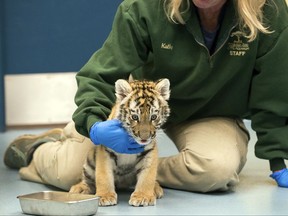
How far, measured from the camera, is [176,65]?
8.25 feet

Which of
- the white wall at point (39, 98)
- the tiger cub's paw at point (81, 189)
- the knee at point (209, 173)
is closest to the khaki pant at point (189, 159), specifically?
the knee at point (209, 173)

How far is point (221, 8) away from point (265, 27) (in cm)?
20

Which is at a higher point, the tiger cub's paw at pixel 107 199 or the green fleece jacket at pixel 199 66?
the green fleece jacket at pixel 199 66

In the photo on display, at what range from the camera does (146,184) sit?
2307 mm

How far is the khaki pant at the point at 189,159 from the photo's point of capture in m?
2.51

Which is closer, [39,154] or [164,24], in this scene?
[164,24]

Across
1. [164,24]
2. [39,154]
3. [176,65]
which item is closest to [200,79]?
[176,65]

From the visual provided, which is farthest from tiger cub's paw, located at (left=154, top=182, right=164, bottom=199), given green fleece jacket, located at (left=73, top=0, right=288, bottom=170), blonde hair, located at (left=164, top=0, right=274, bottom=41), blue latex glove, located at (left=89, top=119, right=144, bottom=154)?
blonde hair, located at (left=164, top=0, right=274, bottom=41)

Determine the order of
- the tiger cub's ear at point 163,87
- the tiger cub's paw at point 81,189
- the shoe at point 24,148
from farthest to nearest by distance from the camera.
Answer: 1. the shoe at point 24,148
2. the tiger cub's paw at point 81,189
3. the tiger cub's ear at point 163,87

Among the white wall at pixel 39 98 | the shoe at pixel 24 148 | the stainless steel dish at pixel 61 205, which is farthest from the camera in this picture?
the white wall at pixel 39 98

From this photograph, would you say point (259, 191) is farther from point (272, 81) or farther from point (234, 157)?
point (272, 81)

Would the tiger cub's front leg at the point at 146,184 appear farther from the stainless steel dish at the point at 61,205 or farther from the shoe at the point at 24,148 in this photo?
the shoe at the point at 24,148

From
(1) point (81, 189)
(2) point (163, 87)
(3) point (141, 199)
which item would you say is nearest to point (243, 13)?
(2) point (163, 87)

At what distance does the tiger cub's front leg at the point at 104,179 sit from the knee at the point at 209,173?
38cm
